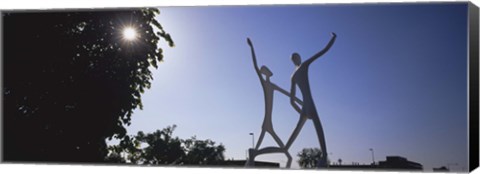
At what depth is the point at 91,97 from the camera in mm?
15008

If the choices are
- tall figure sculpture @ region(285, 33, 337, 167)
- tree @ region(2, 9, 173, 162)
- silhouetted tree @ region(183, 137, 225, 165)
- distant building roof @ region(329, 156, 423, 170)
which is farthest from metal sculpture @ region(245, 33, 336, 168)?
tree @ region(2, 9, 173, 162)

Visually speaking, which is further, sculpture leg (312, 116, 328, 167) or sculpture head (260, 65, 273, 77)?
sculpture head (260, 65, 273, 77)

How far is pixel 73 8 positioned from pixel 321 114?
161 inches

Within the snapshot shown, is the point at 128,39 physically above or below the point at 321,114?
above

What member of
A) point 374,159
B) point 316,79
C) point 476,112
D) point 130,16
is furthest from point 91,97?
point 476,112

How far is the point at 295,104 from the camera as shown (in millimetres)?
14578

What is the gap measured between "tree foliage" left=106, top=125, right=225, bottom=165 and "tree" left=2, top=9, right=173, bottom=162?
235mm

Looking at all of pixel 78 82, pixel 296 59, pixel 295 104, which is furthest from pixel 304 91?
pixel 78 82

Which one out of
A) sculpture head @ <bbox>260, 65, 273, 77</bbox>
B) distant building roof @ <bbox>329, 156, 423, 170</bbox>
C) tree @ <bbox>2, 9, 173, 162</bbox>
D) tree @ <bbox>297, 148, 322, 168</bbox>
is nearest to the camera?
distant building roof @ <bbox>329, 156, 423, 170</bbox>

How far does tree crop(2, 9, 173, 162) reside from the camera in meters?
15.0

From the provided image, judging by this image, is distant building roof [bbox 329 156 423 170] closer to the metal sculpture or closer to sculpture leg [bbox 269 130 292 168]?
the metal sculpture

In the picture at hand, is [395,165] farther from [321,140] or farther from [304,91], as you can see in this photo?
[304,91]

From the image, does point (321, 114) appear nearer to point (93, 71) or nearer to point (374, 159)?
point (374, 159)

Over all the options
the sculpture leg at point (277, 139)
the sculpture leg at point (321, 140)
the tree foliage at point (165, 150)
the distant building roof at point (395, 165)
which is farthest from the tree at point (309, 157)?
the tree foliage at point (165, 150)
